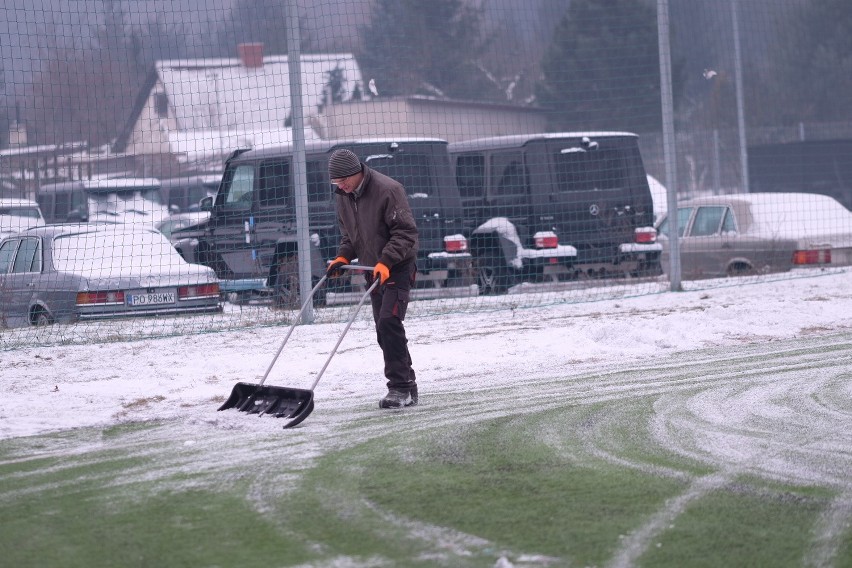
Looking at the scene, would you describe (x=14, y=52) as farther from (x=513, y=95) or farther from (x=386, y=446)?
(x=513, y=95)

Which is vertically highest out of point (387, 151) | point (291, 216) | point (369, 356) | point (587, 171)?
point (387, 151)

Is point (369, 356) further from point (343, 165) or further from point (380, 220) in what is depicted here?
point (343, 165)

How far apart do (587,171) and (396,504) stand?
1088 cm

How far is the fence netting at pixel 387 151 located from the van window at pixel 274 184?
0.03 meters

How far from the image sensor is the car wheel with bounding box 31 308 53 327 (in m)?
11.8

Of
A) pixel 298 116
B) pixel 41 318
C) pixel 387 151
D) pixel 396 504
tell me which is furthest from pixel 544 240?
pixel 396 504

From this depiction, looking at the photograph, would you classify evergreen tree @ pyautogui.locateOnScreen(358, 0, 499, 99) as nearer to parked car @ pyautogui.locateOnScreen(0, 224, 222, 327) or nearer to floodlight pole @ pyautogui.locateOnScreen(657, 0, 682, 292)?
floodlight pole @ pyautogui.locateOnScreen(657, 0, 682, 292)

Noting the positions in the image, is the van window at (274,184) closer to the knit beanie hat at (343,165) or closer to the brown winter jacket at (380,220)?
the brown winter jacket at (380,220)

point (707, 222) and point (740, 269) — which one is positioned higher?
point (707, 222)

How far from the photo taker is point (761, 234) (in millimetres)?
15422

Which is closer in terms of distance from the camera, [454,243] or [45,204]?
[454,243]

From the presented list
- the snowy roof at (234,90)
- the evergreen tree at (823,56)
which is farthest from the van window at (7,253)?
the evergreen tree at (823,56)

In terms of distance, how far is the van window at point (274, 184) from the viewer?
1323 centimetres

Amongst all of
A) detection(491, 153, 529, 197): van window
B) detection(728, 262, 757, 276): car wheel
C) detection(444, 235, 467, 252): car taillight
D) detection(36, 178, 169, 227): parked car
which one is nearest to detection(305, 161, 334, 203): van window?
detection(444, 235, 467, 252): car taillight
